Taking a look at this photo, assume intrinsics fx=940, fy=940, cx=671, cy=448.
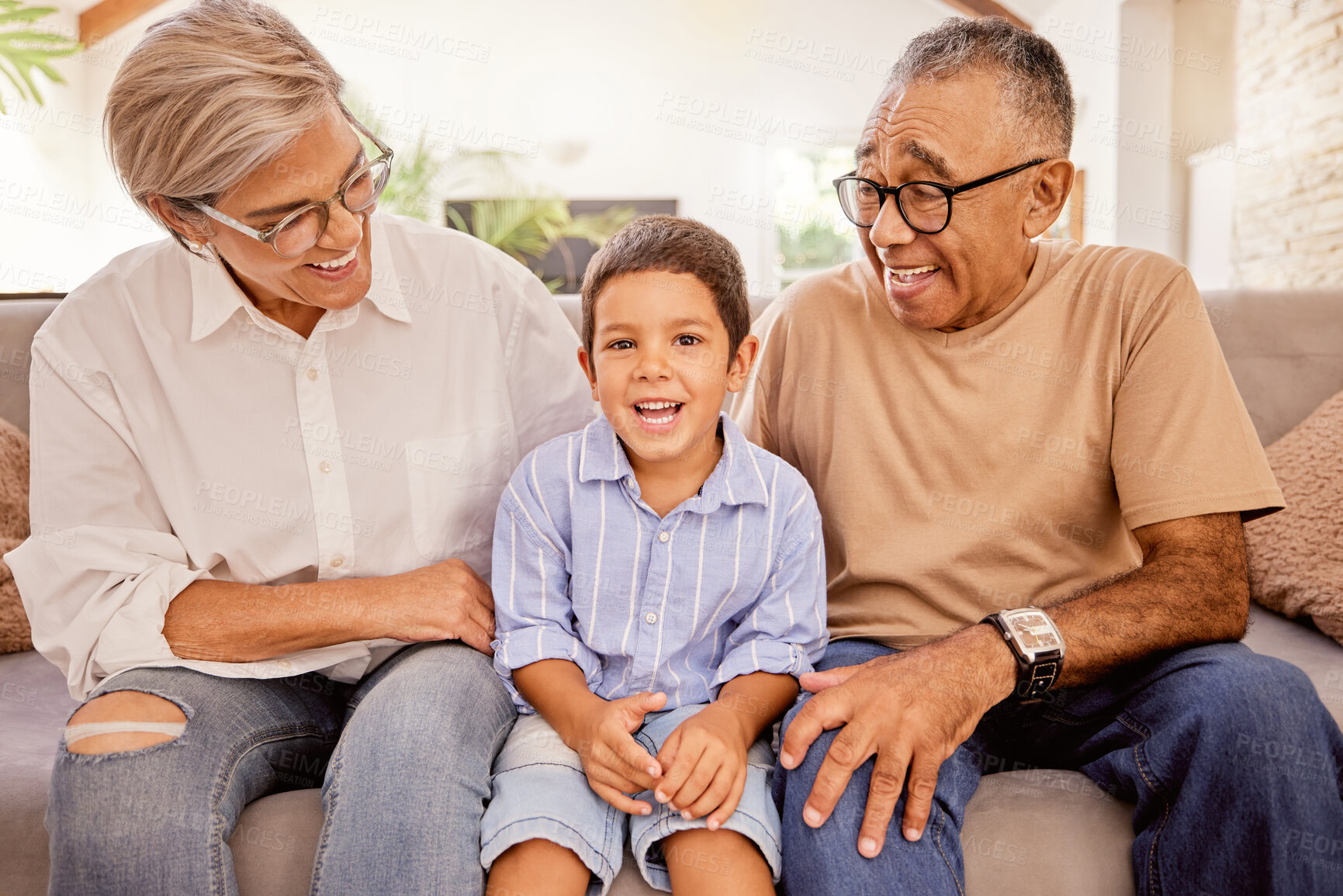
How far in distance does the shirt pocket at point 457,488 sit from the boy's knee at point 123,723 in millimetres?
401

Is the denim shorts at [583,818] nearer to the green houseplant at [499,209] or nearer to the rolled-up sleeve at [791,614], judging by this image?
the rolled-up sleeve at [791,614]

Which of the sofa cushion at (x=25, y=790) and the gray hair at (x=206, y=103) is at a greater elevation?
the gray hair at (x=206, y=103)

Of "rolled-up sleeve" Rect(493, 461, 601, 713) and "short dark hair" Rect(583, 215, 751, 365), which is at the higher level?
"short dark hair" Rect(583, 215, 751, 365)

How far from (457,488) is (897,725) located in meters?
0.74

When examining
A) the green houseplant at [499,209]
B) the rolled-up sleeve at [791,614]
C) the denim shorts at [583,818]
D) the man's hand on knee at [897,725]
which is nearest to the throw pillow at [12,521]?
the denim shorts at [583,818]

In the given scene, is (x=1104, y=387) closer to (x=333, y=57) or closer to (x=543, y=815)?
(x=543, y=815)

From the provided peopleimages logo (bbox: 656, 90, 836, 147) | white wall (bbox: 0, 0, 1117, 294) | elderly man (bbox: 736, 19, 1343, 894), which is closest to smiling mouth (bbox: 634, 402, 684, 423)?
elderly man (bbox: 736, 19, 1343, 894)

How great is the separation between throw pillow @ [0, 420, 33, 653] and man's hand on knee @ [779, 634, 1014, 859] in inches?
54.7

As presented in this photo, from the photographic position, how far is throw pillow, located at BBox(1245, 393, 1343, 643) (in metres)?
1.69

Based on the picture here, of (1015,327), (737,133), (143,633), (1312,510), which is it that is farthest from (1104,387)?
(737,133)

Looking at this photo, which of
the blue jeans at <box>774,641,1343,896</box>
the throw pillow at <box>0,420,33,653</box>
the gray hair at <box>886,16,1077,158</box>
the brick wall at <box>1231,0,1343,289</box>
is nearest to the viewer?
the blue jeans at <box>774,641,1343,896</box>

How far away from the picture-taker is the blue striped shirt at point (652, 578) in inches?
51.0

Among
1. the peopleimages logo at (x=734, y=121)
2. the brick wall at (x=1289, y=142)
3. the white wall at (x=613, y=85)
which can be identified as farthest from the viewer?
the peopleimages logo at (x=734, y=121)

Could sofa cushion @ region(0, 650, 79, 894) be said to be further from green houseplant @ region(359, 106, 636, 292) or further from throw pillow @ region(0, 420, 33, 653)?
green houseplant @ region(359, 106, 636, 292)
